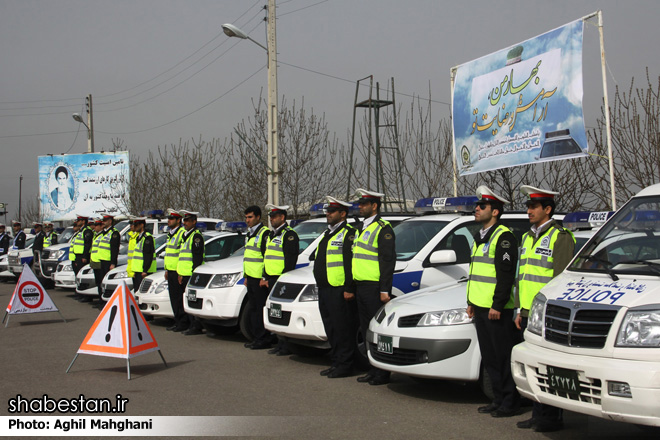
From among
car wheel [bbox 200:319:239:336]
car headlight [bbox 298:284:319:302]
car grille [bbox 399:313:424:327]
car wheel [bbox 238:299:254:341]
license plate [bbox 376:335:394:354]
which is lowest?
car wheel [bbox 200:319:239:336]

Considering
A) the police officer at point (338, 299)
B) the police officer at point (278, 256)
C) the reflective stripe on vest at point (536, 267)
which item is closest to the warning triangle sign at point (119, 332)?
the police officer at point (278, 256)

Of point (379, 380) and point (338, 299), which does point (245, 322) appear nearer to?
point (338, 299)

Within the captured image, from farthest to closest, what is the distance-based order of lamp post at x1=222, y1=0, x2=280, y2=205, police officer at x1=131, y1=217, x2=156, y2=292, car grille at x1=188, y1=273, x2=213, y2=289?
lamp post at x1=222, y1=0, x2=280, y2=205 → police officer at x1=131, y1=217, x2=156, y2=292 → car grille at x1=188, y1=273, x2=213, y2=289

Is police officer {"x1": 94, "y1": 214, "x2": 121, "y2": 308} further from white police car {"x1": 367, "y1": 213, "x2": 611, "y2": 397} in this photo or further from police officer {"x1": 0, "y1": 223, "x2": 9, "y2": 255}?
police officer {"x1": 0, "y1": 223, "x2": 9, "y2": 255}

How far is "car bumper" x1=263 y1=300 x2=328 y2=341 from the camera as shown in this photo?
8.21 meters

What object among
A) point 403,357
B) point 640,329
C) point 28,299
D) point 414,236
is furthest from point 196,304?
point 640,329

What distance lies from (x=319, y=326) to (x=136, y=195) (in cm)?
3070

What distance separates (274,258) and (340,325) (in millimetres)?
2039

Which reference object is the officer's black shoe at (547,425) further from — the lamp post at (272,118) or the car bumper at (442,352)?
the lamp post at (272,118)

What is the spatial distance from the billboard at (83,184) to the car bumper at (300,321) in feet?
101

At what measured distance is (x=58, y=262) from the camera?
19328 mm

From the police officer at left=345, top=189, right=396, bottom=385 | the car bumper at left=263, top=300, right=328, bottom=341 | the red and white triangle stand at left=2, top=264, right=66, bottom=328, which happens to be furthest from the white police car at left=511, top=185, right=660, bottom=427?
the red and white triangle stand at left=2, top=264, right=66, bottom=328

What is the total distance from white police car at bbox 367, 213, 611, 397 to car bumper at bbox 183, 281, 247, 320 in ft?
11.9

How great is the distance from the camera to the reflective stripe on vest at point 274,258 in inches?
375
